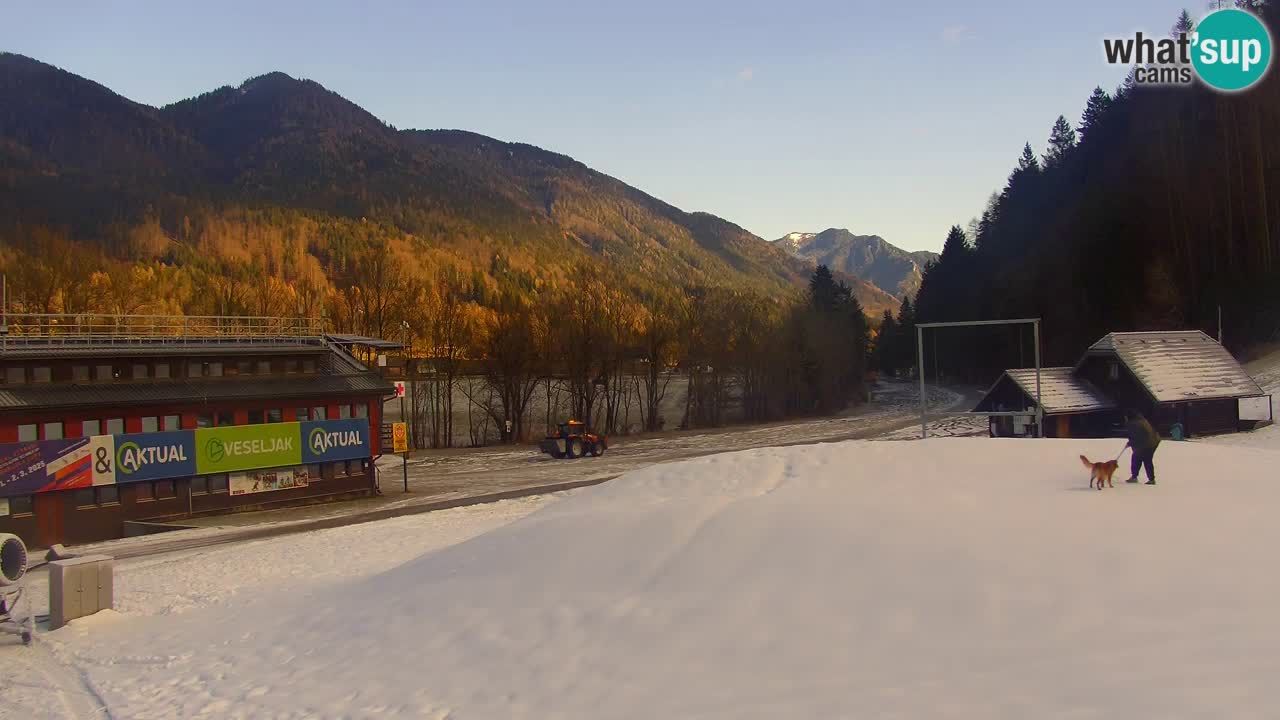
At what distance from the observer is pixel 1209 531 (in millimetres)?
12016

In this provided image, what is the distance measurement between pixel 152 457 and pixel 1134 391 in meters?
46.1

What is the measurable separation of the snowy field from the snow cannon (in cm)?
144

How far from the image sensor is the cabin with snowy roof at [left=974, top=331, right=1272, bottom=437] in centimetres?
4509

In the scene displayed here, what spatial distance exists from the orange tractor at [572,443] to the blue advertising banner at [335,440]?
1588cm

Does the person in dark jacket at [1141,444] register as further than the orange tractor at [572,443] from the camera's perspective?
No

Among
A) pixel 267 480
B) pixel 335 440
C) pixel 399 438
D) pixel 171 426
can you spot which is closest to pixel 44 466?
pixel 171 426

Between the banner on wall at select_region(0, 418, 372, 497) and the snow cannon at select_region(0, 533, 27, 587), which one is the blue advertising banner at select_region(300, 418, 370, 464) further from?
the snow cannon at select_region(0, 533, 27, 587)

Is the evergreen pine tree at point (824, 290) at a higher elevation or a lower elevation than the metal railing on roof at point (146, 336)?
Result: higher

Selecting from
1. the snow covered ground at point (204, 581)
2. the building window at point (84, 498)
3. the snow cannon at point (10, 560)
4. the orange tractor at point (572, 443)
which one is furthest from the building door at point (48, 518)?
the orange tractor at point (572, 443)

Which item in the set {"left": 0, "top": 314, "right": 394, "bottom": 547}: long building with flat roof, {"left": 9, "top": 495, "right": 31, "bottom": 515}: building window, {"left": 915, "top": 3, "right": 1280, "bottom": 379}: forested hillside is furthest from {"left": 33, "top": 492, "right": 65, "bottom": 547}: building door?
{"left": 915, "top": 3, "right": 1280, "bottom": 379}: forested hillside

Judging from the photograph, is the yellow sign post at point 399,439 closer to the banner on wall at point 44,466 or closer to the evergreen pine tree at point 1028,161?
the banner on wall at point 44,466

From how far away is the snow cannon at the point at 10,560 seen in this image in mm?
16594

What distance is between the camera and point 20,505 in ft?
103

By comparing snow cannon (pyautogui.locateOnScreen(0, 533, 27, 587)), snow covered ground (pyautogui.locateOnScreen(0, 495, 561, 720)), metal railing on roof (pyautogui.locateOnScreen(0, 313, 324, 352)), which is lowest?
snow covered ground (pyautogui.locateOnScreen(0, 495, 561, 720))
